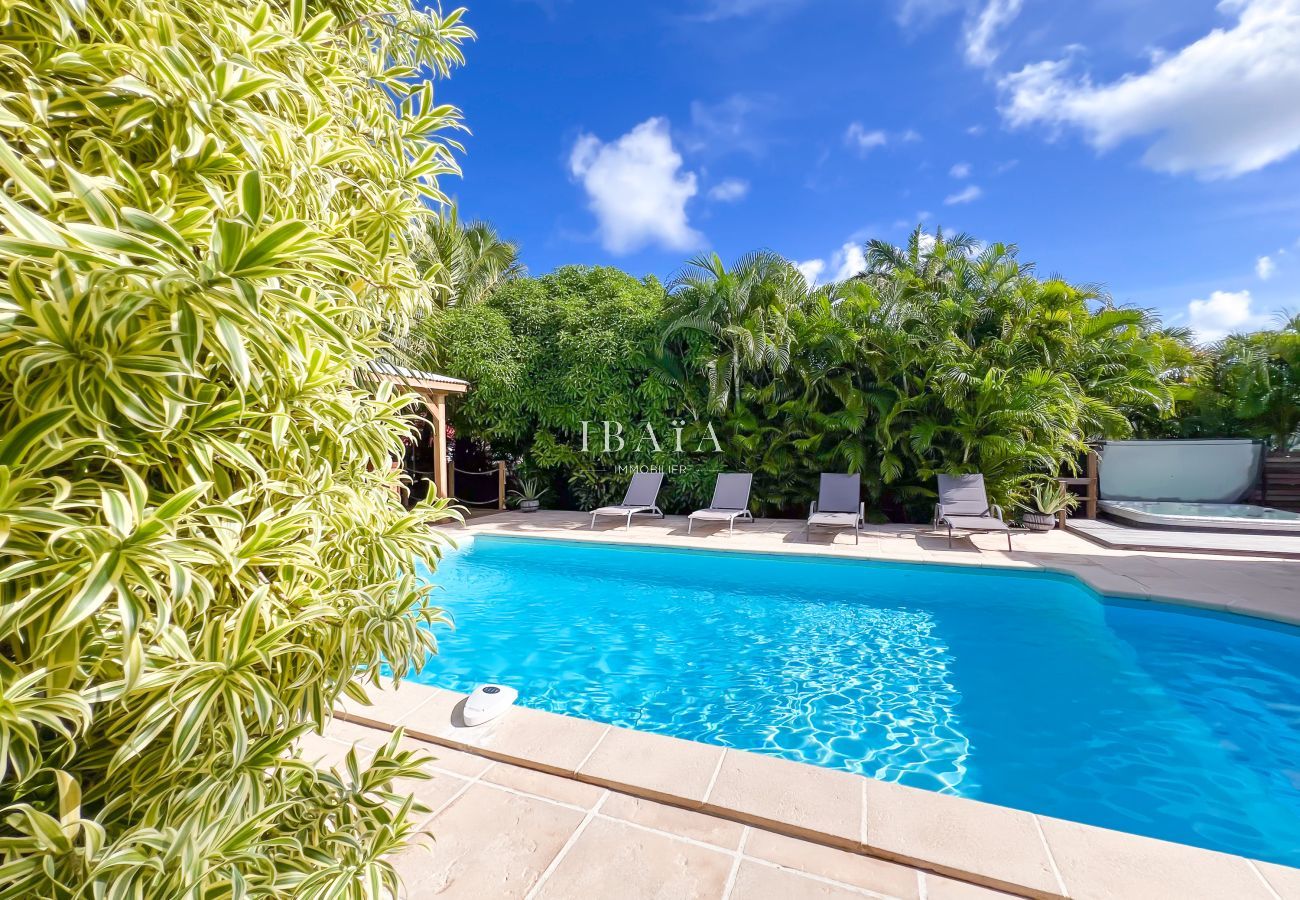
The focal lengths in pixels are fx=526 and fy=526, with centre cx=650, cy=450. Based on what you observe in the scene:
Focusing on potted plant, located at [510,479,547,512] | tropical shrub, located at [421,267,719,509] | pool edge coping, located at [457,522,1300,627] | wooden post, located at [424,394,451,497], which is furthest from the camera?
potted plant, located at [510,479,547,512]

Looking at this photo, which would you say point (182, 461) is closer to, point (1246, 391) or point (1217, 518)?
point (1217, 518)

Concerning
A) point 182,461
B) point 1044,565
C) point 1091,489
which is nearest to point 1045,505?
point 1091,489

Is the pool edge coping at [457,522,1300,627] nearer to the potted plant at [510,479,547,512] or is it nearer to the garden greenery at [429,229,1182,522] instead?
the garden greenery at [429,229,1182,522]

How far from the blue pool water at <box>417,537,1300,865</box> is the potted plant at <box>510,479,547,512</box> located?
A: 19.8 feet

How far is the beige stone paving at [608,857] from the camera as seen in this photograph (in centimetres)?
203

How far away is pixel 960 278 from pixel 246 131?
1322cm

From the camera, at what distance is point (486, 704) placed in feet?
10.8

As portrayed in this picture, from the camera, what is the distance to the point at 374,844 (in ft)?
5.25

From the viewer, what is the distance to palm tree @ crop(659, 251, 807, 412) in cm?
1096

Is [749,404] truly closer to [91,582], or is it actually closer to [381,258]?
[381,258]

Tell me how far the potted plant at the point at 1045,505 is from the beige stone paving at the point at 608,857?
9980 millimetres

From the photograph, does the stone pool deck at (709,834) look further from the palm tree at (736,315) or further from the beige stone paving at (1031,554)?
the palm tree at (736,315)

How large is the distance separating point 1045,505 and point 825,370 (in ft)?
16.2
